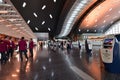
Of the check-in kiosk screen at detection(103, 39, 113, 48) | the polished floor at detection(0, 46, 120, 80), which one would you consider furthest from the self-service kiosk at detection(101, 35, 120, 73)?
the polished floor at detection(0, 46, 120, 80)

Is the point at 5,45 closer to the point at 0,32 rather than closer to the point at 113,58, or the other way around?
the point at 113,58

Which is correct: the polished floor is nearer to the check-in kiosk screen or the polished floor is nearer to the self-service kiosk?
the self-service kiosk

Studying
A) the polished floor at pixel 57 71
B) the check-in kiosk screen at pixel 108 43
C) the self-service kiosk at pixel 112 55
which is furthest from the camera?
the check-in kiosk screen at pixel 108 43

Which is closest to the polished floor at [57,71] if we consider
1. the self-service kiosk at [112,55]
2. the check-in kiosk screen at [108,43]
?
the self-service kiosk at [112,55]

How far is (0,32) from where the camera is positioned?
29.0m

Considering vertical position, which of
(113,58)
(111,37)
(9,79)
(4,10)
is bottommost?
(9,79)

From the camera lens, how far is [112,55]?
7.92m

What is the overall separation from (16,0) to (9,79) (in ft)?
140

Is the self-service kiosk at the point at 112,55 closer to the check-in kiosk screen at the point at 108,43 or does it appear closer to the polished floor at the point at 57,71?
the check-in kiosk screen at the point at 108,43

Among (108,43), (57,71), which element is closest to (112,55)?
(108,43)

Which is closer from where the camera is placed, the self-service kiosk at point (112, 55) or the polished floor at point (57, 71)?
the polished floor at point (57, 71)

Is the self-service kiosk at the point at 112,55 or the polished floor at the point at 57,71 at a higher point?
the self-service kiosk at the point at 112,55

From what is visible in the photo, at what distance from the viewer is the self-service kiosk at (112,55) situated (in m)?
7.85

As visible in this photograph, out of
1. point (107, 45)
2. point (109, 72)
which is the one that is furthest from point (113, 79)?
point (107, 45)
